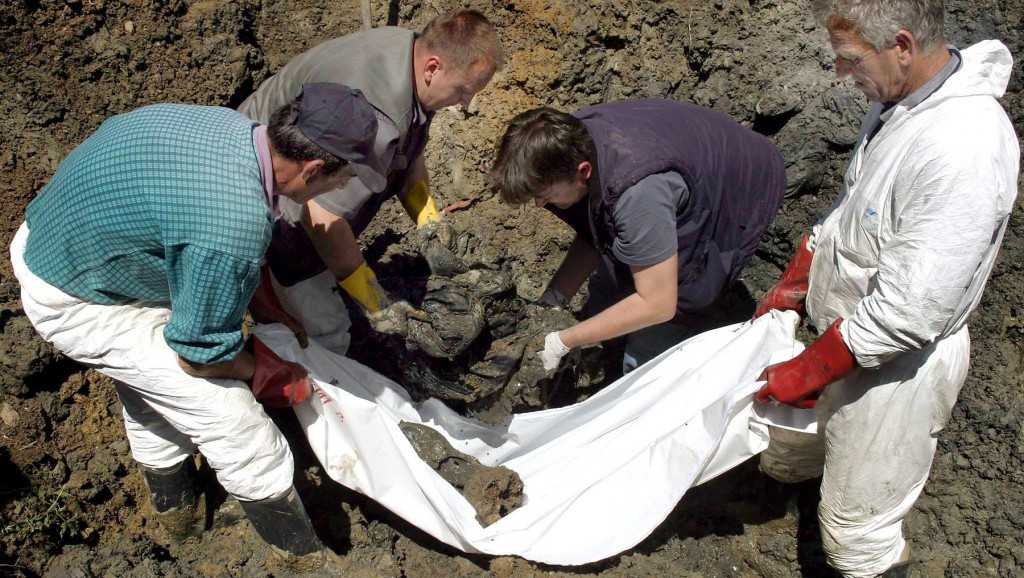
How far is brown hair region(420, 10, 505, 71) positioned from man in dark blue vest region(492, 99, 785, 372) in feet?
0.90

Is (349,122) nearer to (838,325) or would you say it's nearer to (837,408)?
(838,325)

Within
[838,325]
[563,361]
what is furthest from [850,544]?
[563,361]

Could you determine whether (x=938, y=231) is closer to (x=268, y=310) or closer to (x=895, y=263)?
(x=895, y=263)

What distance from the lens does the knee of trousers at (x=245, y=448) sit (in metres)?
2.04

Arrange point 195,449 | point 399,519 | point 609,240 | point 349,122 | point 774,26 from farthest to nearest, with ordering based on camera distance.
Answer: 1. point 774,26
2. point 399,519
3. point 195,449
4. point 609,240
5. point 349,122

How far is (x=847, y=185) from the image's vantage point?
2.14m

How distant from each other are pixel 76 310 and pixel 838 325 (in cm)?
217

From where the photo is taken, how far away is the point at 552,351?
97.5 inches

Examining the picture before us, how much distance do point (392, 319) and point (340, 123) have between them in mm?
901

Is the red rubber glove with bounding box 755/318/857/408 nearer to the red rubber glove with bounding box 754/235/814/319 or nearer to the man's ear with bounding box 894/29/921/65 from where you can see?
the red rubber glove with bounding box 754/235/814/319

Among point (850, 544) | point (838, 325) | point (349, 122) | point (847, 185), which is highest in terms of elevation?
point (349, 122)

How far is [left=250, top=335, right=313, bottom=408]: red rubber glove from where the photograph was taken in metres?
2.18

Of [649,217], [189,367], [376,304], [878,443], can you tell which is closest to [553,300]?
[376,304]

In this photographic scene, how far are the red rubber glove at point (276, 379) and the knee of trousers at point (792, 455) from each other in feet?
5.18
